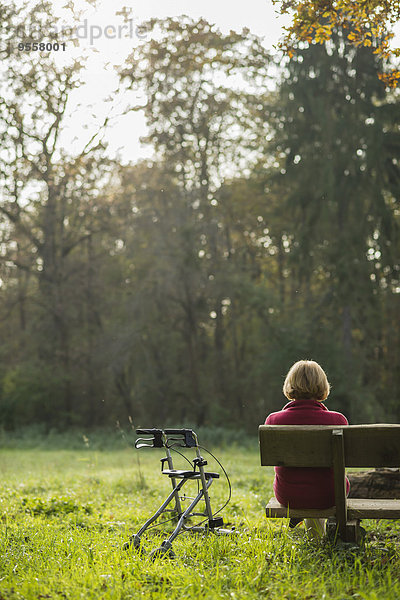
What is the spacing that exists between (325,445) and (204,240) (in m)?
18.8

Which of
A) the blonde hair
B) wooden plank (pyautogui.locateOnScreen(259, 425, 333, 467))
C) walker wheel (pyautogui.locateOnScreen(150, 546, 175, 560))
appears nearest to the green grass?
walker wheel (pyautogui.locateOnScreen(150, 546, 175, 560))

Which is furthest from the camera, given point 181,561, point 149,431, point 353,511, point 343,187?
point 343,187

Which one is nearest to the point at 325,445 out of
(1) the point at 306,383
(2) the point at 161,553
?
(1) the point at 306,383

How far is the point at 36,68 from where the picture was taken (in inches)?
909

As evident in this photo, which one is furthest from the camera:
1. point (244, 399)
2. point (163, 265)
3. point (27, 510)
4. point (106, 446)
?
point (244, 399)

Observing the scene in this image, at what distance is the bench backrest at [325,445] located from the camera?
4.41m

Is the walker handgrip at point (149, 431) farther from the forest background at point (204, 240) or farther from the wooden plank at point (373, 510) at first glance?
the forest background at point (204, 240)

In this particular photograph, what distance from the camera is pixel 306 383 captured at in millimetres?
4738

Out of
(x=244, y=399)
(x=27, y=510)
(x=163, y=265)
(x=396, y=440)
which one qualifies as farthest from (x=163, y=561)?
(x=244, y=399)

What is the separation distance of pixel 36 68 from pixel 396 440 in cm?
2174

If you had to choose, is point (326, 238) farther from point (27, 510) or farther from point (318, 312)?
point (27, 510)

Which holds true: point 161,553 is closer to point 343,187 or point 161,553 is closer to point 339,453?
point 339,453

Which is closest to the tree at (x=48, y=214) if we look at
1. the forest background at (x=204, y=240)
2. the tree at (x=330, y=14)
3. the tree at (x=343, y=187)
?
the forest background at (x=204, y=240)

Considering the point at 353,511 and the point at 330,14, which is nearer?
the point at 353,511
